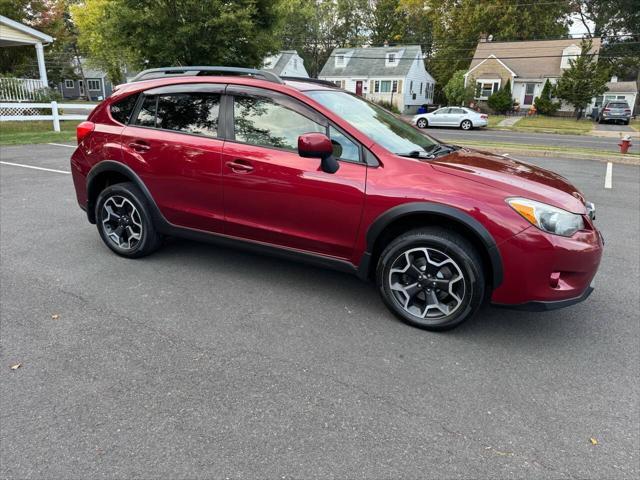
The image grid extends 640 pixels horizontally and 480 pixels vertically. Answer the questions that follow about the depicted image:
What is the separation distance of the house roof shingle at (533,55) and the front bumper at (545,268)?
44.5 metres

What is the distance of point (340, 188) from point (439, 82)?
182ft

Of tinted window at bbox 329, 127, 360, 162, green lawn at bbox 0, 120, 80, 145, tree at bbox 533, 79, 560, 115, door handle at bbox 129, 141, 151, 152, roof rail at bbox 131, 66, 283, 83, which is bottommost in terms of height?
green lawn at bbox 0, 120, 80, 145

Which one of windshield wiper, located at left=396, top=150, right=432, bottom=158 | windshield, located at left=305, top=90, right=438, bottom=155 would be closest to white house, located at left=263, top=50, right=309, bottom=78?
windshield, located at left=305, top=90, right=438, bottom=155

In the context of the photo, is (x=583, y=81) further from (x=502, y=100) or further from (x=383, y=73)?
(x=383, y=73)

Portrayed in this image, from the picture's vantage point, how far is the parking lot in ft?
7.29

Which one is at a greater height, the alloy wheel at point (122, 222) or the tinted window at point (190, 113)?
the tinted window at point (190, 113)

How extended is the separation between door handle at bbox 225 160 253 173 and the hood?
142 cm

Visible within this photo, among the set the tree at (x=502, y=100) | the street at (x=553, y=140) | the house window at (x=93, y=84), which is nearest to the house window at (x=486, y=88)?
the tree at (x=502, y=100)

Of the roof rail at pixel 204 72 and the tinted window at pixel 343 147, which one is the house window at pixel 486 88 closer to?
the roof rail at pixel 204 72

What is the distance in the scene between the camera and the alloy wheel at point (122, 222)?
449 centimetres

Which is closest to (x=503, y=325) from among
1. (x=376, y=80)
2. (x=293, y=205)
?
(x=293, y=205)

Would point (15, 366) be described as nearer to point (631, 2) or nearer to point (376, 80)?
point (376, 80)

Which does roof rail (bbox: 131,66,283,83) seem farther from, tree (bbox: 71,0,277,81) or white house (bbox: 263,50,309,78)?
white house (bbox: 263,50,309,78)

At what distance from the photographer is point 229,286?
4.07 m
